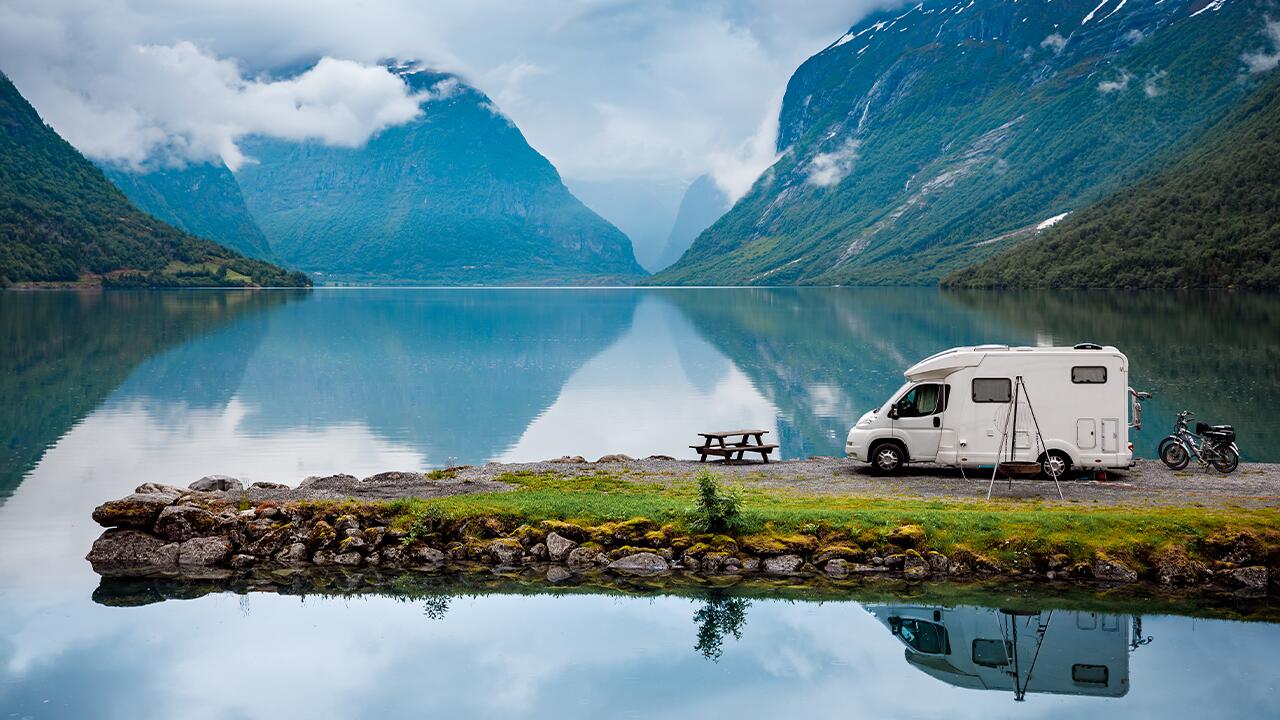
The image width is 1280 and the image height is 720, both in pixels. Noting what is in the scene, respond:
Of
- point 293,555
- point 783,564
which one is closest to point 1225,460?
point 783,564

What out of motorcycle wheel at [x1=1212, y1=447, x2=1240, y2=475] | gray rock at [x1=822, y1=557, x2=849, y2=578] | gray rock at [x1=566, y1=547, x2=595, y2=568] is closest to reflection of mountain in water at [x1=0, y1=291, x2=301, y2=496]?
gray rock at [x1=566, y1=547, x2=595, y2=568]

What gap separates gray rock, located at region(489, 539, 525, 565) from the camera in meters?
22.4

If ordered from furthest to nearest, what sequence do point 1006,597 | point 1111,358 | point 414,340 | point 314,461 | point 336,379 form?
point 414,340, point 336,379, point 314,461, point 1111,358, point 1006,597

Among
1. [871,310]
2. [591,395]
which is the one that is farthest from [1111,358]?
[871,310]

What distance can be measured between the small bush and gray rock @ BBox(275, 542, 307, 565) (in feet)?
28.5

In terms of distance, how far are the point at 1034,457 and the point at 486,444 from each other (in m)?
23.0

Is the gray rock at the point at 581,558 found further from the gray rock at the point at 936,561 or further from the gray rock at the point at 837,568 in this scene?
the gray rock at the point at 936,561

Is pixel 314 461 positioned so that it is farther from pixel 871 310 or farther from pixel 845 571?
pixel 871 310

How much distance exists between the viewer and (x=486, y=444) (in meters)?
42.3

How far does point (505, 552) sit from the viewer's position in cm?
2245

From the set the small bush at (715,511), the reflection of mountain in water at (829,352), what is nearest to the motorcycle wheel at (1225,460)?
the reflection of mountain in water at (829,352)

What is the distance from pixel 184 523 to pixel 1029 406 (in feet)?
68.2

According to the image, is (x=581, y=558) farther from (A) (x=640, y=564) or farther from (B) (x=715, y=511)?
(B) (x=715, y=511)

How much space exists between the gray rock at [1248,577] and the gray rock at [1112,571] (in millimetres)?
1762
